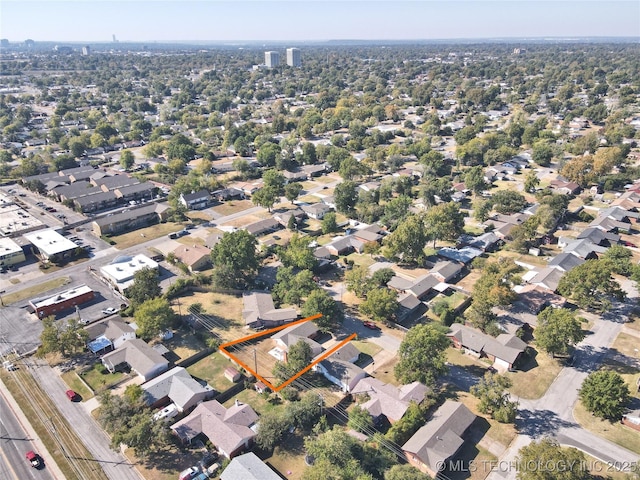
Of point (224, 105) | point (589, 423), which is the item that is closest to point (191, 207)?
point (589, 423)

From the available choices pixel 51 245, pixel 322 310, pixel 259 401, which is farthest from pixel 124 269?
pixel 259 401

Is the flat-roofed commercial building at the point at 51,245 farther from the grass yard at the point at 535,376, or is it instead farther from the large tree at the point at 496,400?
the grass yard at the point at 535,376

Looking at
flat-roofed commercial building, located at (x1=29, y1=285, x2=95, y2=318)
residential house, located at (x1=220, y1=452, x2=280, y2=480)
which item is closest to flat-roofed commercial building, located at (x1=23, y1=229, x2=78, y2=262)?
flat-roofed commercial building, located at (x1=29, y1=285, x2=95, y2=318)

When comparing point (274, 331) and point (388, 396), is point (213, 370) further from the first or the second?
point (388, 396)

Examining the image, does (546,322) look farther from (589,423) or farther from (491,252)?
(491,252)

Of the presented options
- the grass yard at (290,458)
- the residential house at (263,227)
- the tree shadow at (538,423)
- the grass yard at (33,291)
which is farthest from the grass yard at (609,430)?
the grass yard at (33,291)

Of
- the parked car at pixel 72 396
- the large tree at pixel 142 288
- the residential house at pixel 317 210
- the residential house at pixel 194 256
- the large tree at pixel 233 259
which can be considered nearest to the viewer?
the parked car at pixel 72 396
